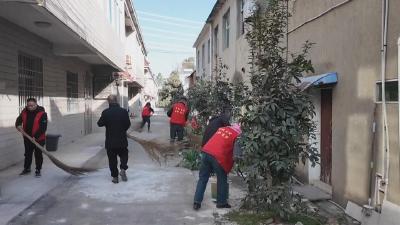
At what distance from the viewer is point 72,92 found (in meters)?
17.6

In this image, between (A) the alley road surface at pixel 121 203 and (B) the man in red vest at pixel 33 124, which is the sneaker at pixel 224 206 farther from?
(B) the man in red vest at pixel 33 124

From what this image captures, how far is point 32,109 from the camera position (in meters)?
8.95

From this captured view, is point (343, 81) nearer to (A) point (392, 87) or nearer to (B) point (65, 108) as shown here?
(A) point (392, 87)

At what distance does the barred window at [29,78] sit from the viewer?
11.2 metres

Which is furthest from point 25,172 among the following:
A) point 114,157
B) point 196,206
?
point 196,206

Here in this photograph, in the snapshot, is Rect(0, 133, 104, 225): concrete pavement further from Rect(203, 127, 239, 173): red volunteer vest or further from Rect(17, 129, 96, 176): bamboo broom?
Rect(203, 127, 239, 173): red volunteer vest

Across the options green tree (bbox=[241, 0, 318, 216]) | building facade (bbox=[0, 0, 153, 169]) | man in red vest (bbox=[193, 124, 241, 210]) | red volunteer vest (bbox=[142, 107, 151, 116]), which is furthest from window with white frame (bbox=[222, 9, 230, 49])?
green tree (bbox=[241, 0, 318, 216])

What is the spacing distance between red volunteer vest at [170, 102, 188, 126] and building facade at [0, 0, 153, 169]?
288cm

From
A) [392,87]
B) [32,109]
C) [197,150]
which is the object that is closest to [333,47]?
[392,87]

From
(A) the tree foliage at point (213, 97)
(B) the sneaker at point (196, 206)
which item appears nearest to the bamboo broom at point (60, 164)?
(A) the tree foliage at point (213, 97)

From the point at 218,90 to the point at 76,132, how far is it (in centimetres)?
689

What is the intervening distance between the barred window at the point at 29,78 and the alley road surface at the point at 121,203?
3.18 meters

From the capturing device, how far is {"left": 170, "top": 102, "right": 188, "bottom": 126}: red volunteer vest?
14.6 metres

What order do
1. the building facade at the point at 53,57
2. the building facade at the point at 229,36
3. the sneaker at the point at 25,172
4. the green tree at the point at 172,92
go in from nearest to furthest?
1. the sneaker at the point at 25,172
2. the building facade at the point at 53,57
3. the building facade at the point at 229,36
4. the green tree at the point at 172,92
